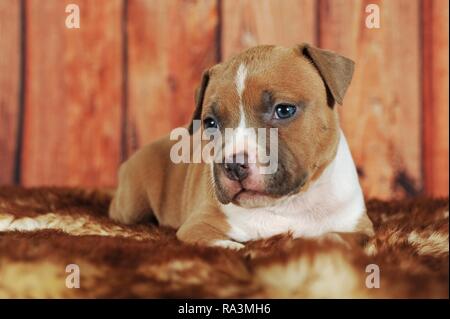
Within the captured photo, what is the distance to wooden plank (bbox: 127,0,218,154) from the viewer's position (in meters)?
4.98

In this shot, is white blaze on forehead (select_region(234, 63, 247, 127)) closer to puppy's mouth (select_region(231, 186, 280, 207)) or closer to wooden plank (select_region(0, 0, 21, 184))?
puppy's mouth (select_region(231, 186, 280, 207))

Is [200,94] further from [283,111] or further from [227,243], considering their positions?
[227,243]

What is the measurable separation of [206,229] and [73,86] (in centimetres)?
236

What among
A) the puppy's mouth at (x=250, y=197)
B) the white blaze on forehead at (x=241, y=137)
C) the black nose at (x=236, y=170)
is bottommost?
the puppy's mouth at (x=250, y=197)

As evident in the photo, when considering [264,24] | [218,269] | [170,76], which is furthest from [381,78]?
[218,269]

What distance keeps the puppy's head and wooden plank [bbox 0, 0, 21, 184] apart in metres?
2.37

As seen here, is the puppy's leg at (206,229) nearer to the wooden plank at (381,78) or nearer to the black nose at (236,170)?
the black nose at (236,170)

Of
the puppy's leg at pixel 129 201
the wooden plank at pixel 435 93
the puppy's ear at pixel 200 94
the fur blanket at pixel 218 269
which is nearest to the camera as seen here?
the fur blanket at pixel 218 269

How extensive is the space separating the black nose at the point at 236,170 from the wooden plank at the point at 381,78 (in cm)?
234

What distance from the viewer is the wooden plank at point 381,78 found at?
4848 millimetres

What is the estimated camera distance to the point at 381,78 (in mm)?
4887

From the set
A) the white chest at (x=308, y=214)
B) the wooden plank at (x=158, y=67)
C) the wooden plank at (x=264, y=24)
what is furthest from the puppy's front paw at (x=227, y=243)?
the wooden plank at (x=264, y=24)

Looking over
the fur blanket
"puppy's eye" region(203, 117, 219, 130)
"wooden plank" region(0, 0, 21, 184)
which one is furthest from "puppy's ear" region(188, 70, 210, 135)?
"wooden plank" region(0, 0, 21, 184)
